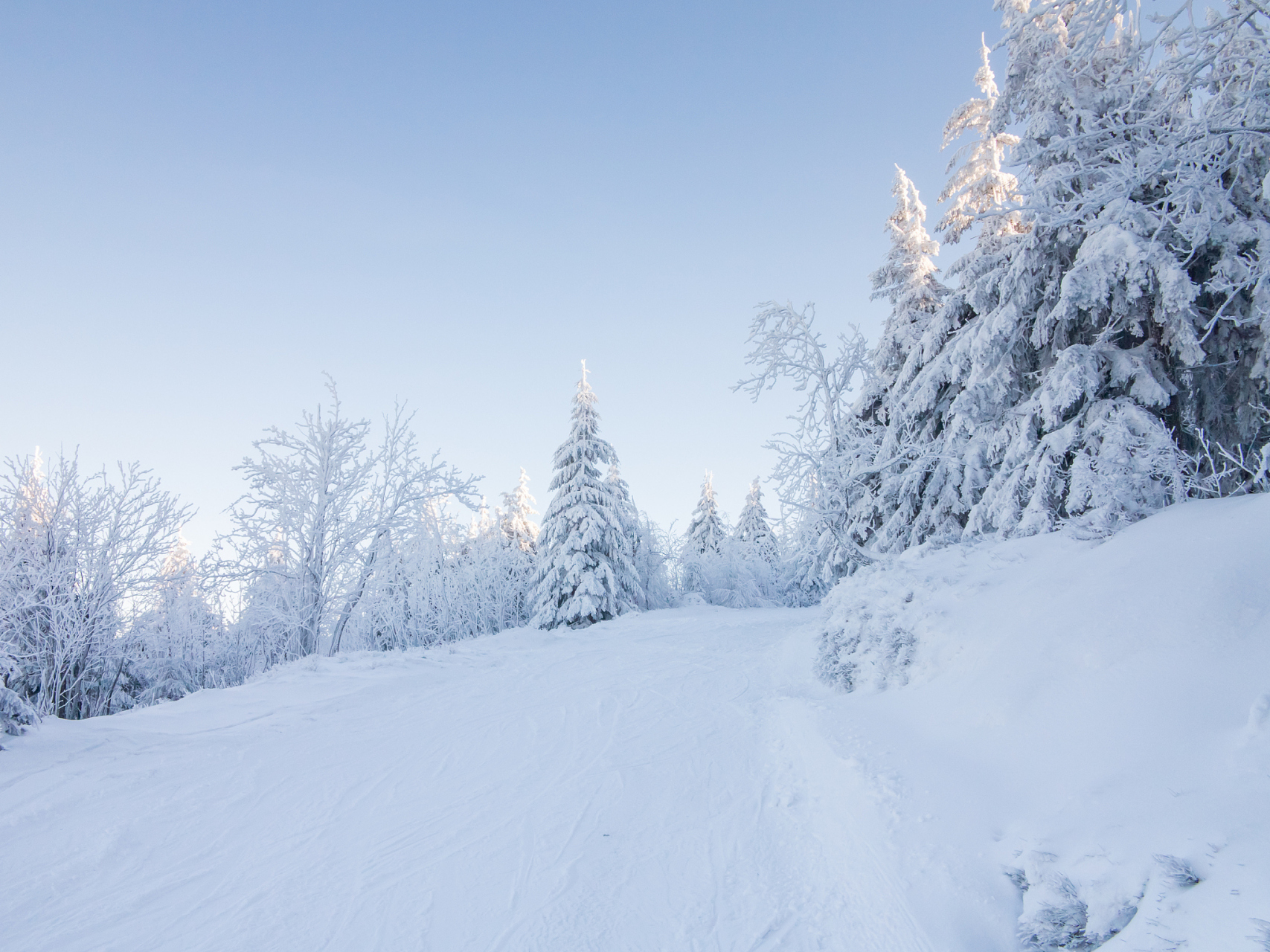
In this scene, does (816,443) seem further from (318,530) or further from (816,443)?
(318,530)

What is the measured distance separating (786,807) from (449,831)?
8.63 ft

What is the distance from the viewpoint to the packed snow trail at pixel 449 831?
10.8 ft

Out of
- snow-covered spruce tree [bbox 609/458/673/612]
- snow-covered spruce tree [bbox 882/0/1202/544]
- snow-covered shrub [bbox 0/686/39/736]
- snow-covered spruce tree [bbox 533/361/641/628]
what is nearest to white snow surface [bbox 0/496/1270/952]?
snow-covered shrub [bbox 0/686/39/736]

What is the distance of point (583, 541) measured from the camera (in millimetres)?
22625

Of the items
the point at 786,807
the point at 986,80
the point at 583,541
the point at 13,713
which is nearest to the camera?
the point at 786,807

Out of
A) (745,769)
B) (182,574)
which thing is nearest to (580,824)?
(745,769)

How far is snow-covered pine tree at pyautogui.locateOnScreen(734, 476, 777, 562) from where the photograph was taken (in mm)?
37781

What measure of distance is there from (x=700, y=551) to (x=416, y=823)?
3341cm

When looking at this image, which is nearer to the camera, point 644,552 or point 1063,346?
point 1063,346

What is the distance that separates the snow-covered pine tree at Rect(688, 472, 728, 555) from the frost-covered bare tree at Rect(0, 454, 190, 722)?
29028mm

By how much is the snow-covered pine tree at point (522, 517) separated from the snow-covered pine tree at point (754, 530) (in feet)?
42.6

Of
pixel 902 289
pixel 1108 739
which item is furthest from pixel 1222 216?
pixel 902 289

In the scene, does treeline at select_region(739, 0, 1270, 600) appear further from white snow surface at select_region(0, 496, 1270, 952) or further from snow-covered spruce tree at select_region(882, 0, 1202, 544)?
white snow surface at select_region(0, 496, 1270, 952)

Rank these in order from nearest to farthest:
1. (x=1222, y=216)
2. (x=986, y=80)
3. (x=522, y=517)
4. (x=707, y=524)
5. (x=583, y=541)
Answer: (x=1222, y=216) → (x=986, y=80) → (x=583, y=541) → (x=522, y=517) → (x=707, y=524)
